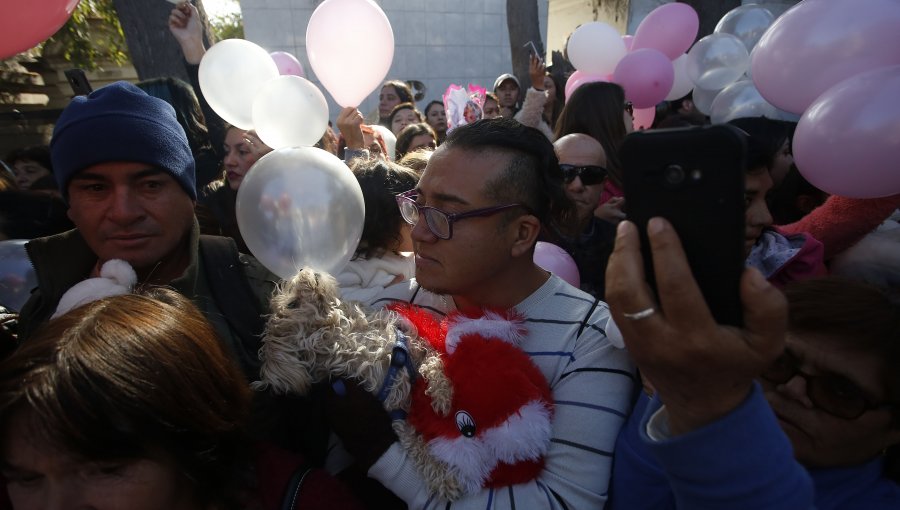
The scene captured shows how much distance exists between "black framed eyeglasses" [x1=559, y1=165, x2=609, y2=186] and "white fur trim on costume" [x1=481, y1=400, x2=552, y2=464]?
1.63 meters

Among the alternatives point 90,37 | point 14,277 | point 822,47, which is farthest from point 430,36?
point 14,277

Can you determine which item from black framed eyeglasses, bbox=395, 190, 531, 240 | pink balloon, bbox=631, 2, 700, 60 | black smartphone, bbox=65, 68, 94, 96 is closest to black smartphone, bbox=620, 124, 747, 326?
black framed eyeglasses, bbox=395, 190, 531, 240

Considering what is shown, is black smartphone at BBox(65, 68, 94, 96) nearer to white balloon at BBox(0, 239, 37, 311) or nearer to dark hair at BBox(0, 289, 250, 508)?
white balloon at BBox(0, 239, 37, 311)

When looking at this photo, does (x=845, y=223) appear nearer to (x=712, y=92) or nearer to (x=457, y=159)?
(x=457, y=159)

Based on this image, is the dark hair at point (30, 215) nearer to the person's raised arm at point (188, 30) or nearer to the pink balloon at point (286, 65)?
the person's raised arm at point (188, 30)

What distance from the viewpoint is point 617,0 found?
1143 cm

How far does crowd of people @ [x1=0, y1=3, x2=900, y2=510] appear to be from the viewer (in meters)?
0.71

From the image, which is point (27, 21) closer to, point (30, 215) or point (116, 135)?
point (116, 135)

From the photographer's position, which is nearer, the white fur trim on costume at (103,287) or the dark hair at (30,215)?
the white fur trim on costume at (103,287)

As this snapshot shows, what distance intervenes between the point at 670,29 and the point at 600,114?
6.79 ft

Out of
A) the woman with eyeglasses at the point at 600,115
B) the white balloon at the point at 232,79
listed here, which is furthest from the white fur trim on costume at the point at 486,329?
the white balloon at the point at 232,79

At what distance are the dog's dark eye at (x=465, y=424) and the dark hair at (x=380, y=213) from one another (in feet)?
3.45

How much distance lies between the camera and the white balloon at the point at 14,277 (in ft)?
6.74

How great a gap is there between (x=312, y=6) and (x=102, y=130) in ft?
35.6
